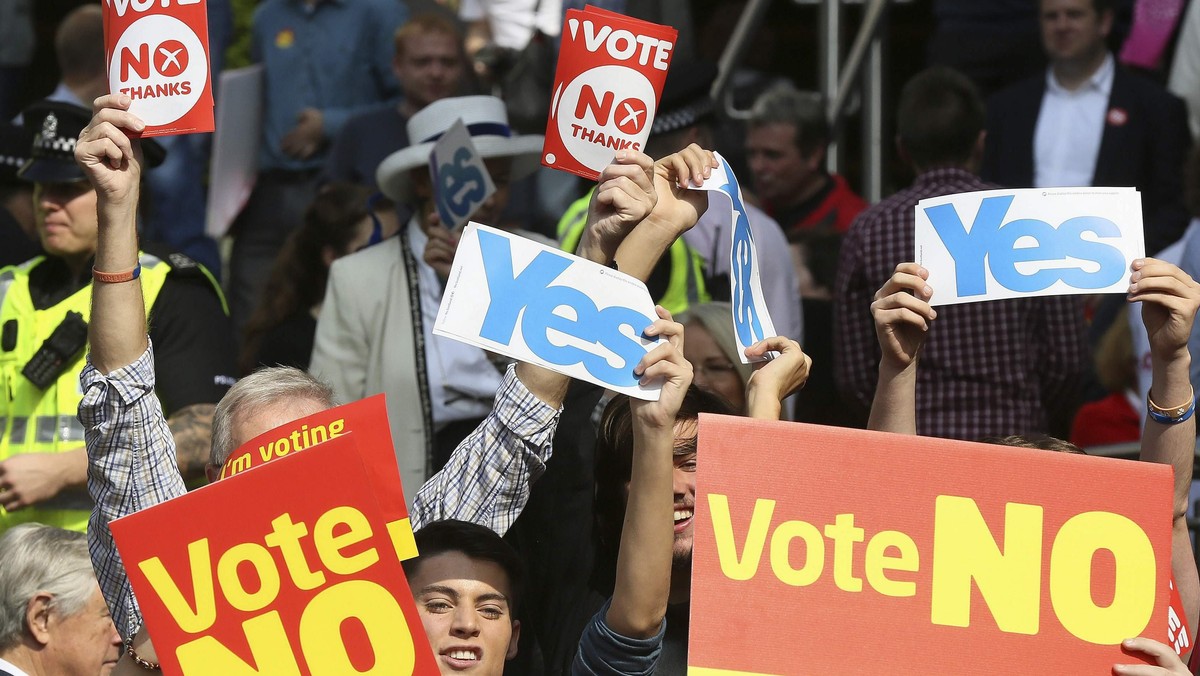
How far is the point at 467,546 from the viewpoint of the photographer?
3.60 m

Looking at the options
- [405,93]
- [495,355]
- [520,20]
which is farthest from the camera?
[520,20]

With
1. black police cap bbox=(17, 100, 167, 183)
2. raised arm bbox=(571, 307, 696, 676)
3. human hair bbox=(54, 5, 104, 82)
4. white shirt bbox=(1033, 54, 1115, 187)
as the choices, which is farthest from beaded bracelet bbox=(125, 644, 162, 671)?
white shirt bbox=(1033, 54, 1115, 187)

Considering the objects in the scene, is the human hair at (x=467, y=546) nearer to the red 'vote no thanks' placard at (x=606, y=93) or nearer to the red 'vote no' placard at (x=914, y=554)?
the red 'vote no' placard at (x=914, y=554)

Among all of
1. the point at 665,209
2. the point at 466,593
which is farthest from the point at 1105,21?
the point at 466,593

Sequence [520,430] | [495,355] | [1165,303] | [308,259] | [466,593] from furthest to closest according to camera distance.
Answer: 1. [308,259]
2. [495,355]
3. [520,430]
4. [466,593]
5. [1165,303]

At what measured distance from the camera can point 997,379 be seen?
17.8 feet

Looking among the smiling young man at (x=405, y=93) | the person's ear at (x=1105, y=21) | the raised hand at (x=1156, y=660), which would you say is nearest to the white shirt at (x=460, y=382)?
the smiling young man at (x=405, y=93)

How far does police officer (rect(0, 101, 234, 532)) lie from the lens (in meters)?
4.73

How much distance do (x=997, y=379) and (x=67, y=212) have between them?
2.75 m

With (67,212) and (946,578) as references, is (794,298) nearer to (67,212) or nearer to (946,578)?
(67,212)

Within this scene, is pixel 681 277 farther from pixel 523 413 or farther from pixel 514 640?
pixel 514 640

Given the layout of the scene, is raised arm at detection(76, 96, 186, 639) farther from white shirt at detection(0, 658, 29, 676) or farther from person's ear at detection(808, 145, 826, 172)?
person's ear at detection(808, 145, 826, 172)

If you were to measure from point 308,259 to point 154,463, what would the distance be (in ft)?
9.40

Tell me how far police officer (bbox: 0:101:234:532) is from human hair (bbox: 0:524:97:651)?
0.37 metres
